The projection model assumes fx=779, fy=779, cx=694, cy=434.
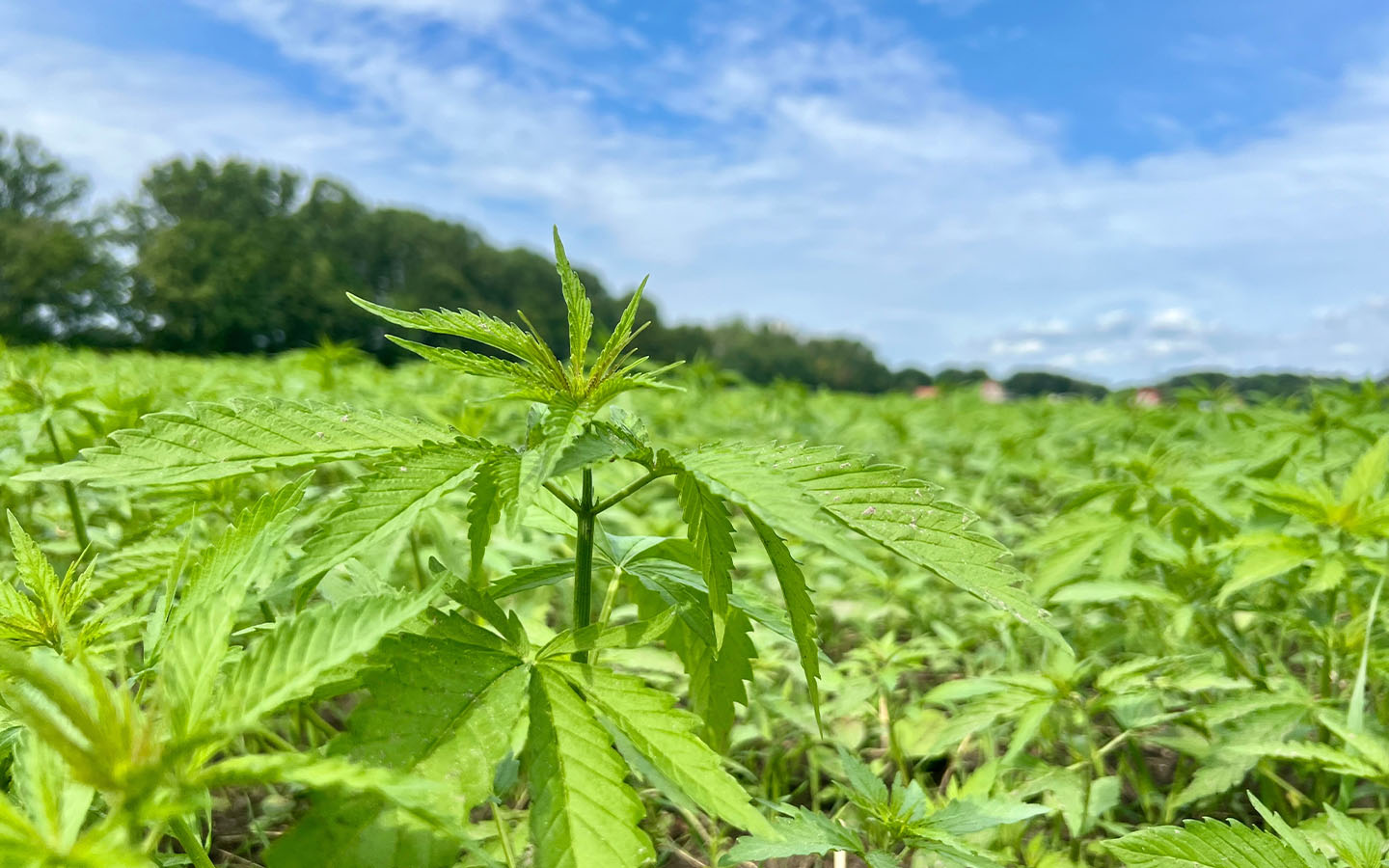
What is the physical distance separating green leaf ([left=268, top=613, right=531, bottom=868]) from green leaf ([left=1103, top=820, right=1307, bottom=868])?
31.3 inches

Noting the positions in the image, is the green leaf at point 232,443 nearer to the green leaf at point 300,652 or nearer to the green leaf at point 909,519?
the green leaf at point 300,652

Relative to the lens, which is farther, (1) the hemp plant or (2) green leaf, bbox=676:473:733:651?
(2) green leaf, bbox=676:473:733:651

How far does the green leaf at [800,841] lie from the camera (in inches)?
35.9

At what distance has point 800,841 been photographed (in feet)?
3.12

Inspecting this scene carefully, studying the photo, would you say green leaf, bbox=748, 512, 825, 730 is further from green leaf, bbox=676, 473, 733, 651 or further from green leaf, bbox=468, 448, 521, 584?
green leaf, bbox=468, 448, 521, 584

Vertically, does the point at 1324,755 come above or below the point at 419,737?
below

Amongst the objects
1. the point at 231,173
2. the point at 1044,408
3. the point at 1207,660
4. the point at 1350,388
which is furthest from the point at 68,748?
the point at 231,173

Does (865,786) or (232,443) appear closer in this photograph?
(232,443)

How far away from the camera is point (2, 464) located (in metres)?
1.64

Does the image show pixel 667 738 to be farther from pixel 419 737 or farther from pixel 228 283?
pixel 228 283

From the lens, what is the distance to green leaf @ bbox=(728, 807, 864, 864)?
911mm

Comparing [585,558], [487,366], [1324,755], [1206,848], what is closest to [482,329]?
[487,366]

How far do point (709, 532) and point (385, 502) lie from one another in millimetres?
311

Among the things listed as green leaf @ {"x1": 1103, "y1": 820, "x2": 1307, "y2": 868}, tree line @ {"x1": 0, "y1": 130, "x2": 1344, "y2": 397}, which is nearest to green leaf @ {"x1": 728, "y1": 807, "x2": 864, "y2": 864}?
green leaf @ {"x1": 1103, "y1": 820, "x2": 1307, "y2": 868}
